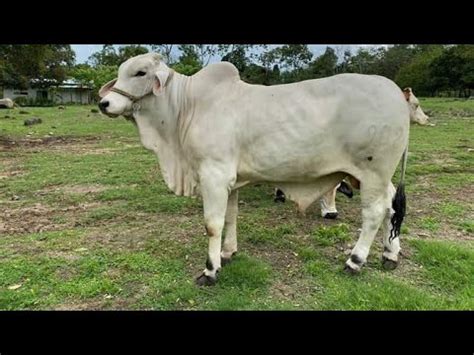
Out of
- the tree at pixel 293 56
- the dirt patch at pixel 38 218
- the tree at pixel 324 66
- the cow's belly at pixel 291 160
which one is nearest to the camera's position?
the cow's belly at pixel 291 160

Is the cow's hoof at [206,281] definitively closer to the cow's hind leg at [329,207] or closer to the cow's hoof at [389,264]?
the cow's hoof at [389,264]

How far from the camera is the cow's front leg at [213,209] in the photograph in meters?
3.66

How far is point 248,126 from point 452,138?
10.4 metres

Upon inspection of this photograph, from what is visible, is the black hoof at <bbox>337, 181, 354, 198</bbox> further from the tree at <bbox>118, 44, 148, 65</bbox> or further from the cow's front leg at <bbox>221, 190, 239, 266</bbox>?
the tree at <bbox>118, 44, 148, 65</bbox>

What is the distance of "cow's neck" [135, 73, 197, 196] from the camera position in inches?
153

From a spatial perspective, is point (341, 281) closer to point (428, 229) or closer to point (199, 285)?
point (199, 285)

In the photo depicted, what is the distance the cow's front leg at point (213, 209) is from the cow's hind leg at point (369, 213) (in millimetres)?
1220

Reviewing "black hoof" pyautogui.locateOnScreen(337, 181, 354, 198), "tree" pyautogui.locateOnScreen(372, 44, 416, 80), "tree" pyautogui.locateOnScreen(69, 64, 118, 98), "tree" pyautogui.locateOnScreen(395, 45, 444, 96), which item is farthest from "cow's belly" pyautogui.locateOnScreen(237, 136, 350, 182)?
"tree" pyautogui.locateOnScreen(372, 44, 416, 80)

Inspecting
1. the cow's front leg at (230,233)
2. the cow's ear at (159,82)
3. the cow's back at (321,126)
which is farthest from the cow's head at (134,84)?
the cow's front leg at (230,233)

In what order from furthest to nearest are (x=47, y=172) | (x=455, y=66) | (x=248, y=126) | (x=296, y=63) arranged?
1. (x=455, y=66)
2. (x=296, y=63)
3. (x=47, y=172)
4. (x=248, y=126)

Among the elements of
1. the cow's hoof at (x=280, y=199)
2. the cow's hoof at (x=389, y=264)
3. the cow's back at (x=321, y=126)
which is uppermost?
the cow's back at (x=321, y=126)

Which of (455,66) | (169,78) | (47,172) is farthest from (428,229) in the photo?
(455,66)

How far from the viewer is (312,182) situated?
12.9ft

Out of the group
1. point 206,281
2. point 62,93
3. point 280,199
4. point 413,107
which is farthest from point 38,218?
point 62,93
